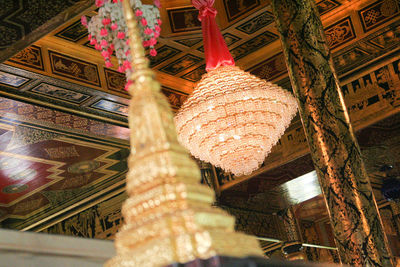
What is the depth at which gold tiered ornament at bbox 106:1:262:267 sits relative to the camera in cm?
153

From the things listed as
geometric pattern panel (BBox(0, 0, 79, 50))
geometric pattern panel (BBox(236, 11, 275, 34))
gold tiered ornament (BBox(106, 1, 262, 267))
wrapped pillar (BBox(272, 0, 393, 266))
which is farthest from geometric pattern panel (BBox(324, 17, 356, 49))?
gold tiered ornament (BBox(106, 1, 262, 267))

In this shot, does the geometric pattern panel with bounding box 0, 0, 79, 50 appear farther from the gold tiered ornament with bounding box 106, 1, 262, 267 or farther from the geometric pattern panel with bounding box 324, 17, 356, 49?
the geometric pattern panel with bounding box 324, 17, 356, 49

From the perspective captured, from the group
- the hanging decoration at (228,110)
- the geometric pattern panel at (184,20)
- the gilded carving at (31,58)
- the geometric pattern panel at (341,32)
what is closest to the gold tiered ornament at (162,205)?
the hanging decoration at (228,110)

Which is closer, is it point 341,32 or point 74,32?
point 74,32

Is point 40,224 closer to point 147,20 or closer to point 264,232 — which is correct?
point 264,232

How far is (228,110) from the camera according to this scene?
6332mm

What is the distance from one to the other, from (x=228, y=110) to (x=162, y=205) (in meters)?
4.72

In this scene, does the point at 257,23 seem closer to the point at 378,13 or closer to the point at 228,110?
the point at 378,13

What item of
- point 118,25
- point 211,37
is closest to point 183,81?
point 211,37

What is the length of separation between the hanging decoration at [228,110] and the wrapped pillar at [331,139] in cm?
86

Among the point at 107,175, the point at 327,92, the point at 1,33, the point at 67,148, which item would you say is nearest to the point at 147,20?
the point at 1,33

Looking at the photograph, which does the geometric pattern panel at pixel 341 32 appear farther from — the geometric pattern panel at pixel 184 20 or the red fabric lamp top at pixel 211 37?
the red fabric lamp top at pixel 211 37

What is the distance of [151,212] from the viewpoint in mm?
1664

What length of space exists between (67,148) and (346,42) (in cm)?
445
